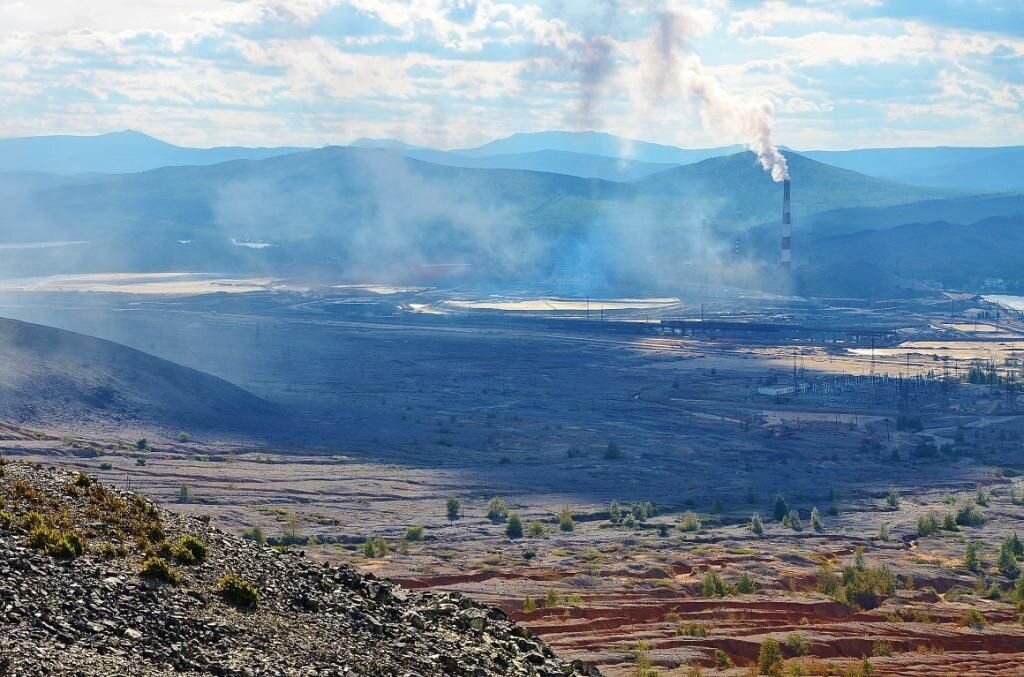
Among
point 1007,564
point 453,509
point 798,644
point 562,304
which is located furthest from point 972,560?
point 562,304

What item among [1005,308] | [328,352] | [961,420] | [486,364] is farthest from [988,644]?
[1005,308]

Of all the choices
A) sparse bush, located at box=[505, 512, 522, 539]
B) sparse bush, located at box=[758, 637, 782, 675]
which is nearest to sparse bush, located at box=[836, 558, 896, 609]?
sparse bush, located at box=[758, 637, 782, 675]

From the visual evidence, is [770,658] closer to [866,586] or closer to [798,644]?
[798,644]

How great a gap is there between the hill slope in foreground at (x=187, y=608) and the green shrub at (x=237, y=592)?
0.06 ft

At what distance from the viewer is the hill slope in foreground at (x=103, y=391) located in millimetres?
84125

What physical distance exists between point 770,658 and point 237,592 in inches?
689

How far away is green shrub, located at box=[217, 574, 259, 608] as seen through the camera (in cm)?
1945

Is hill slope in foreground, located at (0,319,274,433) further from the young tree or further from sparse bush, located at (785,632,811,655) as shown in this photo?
sparse bush, located at (785,632,811,655)

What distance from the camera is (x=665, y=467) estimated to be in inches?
3187

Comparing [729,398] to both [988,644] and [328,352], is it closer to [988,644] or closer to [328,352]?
[328,352]

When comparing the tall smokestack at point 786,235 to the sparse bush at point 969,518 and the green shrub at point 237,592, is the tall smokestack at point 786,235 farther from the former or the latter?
the green shrub at point 237,592

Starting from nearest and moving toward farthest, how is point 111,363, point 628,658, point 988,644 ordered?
point 628,658
point 988,644
point 111,363

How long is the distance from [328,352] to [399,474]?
6082cm

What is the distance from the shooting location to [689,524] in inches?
2389
